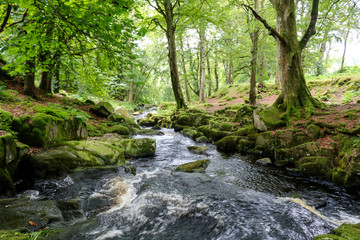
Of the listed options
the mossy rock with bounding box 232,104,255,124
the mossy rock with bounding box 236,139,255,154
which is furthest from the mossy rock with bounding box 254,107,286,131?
the mossy rock with bounding box 232,104,255,124

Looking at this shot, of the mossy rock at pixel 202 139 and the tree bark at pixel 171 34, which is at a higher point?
the tree bark at pixel 171 34

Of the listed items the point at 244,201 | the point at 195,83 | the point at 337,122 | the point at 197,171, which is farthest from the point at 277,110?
the point at 195,83

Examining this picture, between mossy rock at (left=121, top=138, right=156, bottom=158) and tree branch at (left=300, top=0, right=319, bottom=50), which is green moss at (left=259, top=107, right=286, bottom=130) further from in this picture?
mossy rock at (left=121, top=138, right=156, bottom=158)

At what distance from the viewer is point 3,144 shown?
130 inches

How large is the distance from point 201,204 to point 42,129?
4.21m

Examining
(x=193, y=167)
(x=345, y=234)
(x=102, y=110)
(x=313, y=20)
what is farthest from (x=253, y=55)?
(x=345, y=234)

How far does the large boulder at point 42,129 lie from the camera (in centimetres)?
431

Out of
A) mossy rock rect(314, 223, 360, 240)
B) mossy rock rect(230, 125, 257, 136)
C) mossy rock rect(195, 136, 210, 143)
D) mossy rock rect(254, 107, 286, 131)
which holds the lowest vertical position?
mossy rock rect(195, 136, 210, 143)

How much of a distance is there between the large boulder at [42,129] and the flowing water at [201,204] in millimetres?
1182

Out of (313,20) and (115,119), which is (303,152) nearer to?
(313,20)

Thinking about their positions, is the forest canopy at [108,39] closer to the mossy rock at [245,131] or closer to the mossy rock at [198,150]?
the mossy rock at [245,131]

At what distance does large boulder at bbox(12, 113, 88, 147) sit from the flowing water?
3.88 ft

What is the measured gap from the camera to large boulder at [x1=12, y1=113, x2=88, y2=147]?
4309mm

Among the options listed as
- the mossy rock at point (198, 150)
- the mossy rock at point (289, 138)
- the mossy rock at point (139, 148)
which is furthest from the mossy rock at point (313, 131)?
the mossy rock at point (139, 148)
